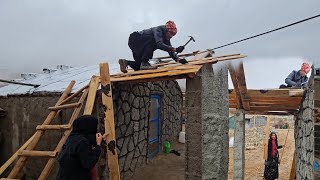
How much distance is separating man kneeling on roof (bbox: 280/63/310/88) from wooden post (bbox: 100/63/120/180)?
518 centimetres

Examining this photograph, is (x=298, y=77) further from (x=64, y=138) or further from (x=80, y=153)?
(x=80, y=153)

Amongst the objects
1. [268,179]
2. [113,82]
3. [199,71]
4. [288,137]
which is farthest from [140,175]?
[288,137]

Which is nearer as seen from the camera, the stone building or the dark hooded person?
the dark hooded person

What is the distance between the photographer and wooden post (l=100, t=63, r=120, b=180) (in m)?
4.97

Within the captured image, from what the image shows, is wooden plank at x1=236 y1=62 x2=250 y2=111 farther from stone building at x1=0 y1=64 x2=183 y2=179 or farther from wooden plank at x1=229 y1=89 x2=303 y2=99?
stone building at x1=0 y1=64 x2=183 y2=179

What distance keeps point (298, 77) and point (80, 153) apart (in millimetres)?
6769

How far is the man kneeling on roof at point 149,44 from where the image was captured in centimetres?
575

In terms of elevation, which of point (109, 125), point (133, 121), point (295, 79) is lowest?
point (133, 121)

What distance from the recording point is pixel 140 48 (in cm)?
618

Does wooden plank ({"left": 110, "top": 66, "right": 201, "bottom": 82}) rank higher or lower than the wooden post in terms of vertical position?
higher

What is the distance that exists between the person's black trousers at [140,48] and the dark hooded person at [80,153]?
108 inches

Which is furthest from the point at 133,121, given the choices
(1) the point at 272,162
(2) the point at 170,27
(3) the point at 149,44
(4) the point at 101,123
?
(1) the point at 272,162

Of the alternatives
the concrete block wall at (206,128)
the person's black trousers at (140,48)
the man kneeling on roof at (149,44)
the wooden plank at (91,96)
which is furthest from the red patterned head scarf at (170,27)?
the wooden plank at (91,96)

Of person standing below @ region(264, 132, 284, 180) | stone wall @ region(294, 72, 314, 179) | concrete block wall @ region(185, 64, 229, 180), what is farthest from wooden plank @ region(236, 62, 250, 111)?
person standing below @ region(264, 132, 284, 180)
